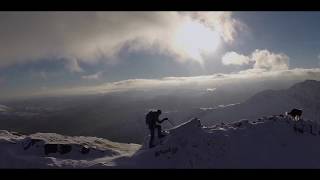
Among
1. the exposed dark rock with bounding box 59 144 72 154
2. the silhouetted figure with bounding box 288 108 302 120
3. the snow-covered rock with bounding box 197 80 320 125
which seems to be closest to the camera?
the silhouetted figure with bounding box 288 108 302 120

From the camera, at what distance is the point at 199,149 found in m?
18.8

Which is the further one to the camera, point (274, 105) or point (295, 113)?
point (274, 105)

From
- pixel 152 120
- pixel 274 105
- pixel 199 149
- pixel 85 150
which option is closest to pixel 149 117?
pixel 152 120

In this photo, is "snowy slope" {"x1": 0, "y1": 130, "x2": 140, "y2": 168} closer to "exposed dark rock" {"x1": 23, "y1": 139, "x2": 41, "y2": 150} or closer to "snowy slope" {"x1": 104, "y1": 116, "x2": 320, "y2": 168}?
"exposed dark rock" {"x1": 23, "y1": 139, "x2": 41, "y2": 150}

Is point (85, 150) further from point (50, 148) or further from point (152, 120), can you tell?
point (152, 120)

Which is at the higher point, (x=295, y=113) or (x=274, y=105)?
(x=274, y=105)

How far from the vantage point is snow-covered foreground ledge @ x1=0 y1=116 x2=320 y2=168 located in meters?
18.1

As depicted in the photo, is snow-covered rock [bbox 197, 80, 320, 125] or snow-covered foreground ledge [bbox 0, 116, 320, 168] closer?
snow-covered foreground ledge [bbox 0, 116, 320, 168]

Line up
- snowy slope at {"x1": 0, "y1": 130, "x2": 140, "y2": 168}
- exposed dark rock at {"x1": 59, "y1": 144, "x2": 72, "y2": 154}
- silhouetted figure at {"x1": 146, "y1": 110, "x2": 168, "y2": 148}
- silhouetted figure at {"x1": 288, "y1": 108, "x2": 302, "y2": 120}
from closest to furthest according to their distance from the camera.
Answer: silhouetted figure at {"x1": 146, "y1": 110, "x2": 168, "y2": 148} → snowy slope at {"x1": 0, "y1": 130, "x2": 140, "y2": 168} → silhouetted figure at {"x1": 288, "y1": 108, "x2": 302, "y2": 120} → exposed dark rock at {"x1": 59, "y1": 144, "x2": 72, "y2": 154}

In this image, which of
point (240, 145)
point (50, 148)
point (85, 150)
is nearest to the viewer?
point (240, 145)

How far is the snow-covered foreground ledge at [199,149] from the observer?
1806cm

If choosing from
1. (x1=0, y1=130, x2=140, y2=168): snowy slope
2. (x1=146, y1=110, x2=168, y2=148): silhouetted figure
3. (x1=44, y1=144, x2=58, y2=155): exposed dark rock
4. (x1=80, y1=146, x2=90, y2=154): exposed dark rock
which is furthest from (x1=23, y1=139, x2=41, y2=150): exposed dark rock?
(x1=146, y1=110, x2=168, y2=148): silhouetted figure

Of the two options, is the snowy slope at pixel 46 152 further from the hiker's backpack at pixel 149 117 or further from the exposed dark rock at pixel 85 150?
the hiker's backpack at pixel 149 117
